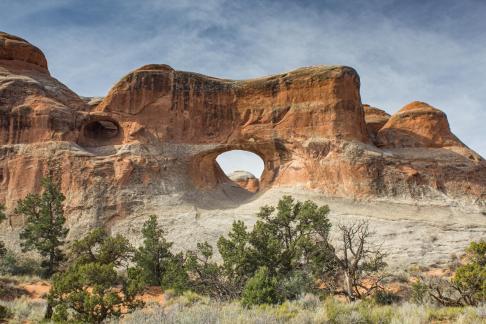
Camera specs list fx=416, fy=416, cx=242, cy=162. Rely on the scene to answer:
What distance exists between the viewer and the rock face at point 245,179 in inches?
2449

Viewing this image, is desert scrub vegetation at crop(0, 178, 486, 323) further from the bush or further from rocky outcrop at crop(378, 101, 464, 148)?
rocky outcrop at crop(378, 101, 464, 148)

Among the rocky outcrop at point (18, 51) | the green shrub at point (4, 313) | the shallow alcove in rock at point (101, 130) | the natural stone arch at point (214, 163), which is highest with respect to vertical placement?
the rocky outcrop at point (18, 51)

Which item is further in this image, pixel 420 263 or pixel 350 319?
pixel 420 263

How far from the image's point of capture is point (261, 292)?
14.3 metres

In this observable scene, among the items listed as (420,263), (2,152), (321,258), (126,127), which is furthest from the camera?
(126,127)

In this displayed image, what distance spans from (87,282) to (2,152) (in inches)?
914

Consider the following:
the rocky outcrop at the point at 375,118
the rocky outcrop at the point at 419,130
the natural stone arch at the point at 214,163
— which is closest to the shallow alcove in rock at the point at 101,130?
the natural stone arch at the point at 214,163

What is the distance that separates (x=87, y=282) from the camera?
12188 mm

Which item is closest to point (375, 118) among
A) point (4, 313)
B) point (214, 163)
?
point (214, 163)

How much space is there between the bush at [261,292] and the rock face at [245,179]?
1790 inches

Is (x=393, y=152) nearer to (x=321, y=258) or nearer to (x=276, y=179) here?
(x=276, y=179)

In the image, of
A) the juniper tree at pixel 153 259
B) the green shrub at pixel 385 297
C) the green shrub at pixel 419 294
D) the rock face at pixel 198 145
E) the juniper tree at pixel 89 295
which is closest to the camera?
the juniper tree at pixel 89 295

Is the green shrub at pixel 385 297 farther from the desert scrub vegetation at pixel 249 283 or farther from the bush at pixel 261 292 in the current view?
the bush at pixel 261 292

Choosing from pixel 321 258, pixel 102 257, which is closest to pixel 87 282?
pixel 102 257
